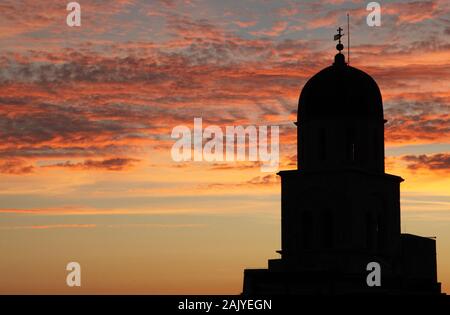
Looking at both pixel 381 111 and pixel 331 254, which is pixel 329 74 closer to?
pixel 381 111

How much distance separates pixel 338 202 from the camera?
76.9 meters

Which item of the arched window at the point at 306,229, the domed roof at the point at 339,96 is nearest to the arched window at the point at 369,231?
the arched window at the point at 306,229

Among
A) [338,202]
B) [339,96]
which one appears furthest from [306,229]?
[339,96]

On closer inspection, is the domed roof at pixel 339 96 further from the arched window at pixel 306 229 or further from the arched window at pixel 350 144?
the arched window at pixel 306 229

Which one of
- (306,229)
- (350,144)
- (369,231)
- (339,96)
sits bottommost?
(369,231)

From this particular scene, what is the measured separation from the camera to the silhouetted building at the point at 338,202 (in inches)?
3002

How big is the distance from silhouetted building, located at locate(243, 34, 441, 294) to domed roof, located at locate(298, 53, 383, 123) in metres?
0.06

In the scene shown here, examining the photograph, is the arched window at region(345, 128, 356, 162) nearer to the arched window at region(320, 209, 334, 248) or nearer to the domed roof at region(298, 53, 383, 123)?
the domed roof at region(298, 53, 383, 123)

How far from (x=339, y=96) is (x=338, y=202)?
6.17 metres

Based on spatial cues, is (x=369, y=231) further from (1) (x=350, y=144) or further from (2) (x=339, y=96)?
(2) (x=339, y=96)

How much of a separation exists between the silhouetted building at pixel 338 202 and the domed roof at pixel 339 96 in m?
0.06

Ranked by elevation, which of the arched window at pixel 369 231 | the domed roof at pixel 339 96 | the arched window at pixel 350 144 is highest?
the domed roof at pixel 339 96

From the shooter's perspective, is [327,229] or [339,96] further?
[339,96]
